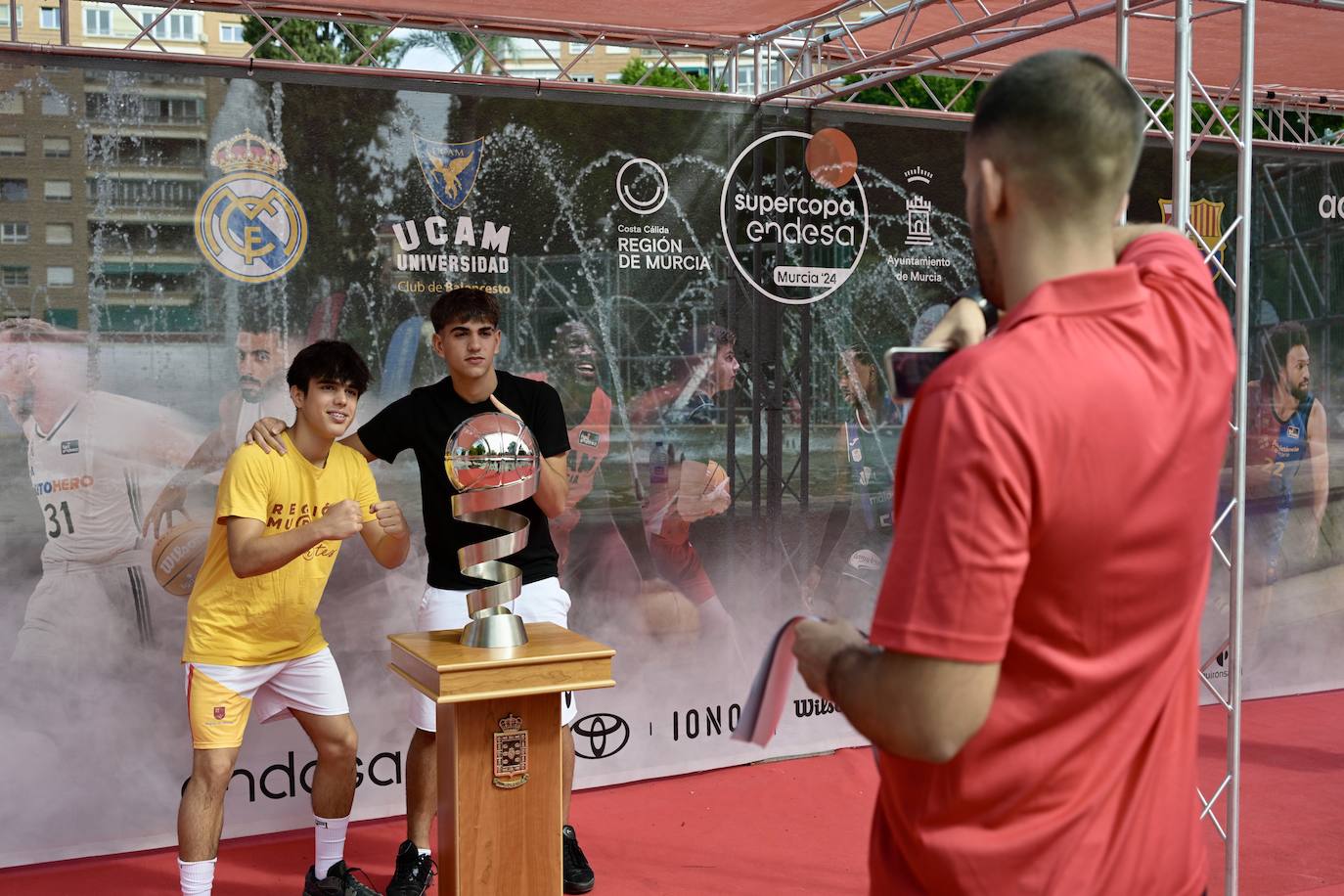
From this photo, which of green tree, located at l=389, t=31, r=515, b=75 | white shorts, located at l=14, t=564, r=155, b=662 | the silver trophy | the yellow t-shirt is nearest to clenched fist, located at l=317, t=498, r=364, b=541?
the yellow t-shirt

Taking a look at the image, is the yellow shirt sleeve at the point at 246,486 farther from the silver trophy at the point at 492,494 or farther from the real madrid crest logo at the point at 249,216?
the real madrid crest logo at the point at 249,216

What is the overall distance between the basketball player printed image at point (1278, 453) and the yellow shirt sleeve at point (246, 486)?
5153 millimetres

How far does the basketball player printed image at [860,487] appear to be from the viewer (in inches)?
227

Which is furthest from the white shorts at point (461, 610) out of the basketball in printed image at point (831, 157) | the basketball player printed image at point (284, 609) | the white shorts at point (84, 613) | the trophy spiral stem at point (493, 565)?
the basketball in printed image at point (831, 157)

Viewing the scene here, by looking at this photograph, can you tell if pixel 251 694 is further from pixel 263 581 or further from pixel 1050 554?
pixel 1050 554

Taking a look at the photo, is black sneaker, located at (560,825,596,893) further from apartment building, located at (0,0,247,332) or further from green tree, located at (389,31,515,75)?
green tree, located at (389,31,515,75)

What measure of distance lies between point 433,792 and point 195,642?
89 centimetres

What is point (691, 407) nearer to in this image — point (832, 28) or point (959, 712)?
point (832, 28)

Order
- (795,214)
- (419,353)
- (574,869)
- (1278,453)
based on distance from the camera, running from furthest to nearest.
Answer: (1278,453)
(795,214)
(419,353)
(574,869)

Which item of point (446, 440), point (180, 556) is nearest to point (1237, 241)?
point (446, 440)

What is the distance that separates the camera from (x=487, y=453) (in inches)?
127

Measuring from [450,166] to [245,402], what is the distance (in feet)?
3.89

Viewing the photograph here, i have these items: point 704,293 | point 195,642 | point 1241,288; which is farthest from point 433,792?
point 1241,288

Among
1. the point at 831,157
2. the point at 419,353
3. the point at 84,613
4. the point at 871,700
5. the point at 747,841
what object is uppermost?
the point at 831,157
